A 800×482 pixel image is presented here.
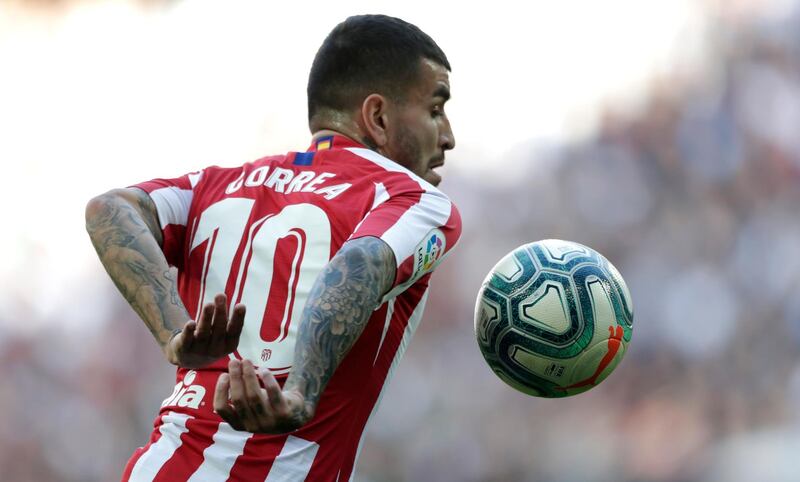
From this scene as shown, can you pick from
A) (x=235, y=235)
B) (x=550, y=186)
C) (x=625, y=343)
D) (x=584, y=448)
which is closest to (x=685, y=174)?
(x=550, y=186)

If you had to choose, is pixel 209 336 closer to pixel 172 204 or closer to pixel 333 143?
pixel 172 204

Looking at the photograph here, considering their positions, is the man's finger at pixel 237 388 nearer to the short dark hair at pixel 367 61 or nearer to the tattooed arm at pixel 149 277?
the tattooed arm at pixel 149 277

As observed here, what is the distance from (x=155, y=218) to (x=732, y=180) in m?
7.88

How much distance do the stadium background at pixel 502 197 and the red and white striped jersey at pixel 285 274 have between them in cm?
632

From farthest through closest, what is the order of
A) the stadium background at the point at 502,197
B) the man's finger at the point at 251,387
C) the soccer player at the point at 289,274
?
the stadium background at the point at 502,197
the soccer player at the point at 289,274
the man's finger at the point at 251,387

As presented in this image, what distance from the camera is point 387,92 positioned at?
11.2ft

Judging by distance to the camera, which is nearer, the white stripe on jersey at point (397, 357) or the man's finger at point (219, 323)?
the man's finger at point (219, 323)

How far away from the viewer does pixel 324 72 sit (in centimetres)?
349

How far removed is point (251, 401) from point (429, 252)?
814mm

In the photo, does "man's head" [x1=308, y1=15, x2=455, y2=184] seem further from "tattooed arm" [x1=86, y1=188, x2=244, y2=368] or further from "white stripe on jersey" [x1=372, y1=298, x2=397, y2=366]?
"tattooed arm" [x1=86, y1=188, x2=244, y2=368]

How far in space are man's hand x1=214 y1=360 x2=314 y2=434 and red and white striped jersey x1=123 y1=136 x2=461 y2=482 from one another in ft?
1.89

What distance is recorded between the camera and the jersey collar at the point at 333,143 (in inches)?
129

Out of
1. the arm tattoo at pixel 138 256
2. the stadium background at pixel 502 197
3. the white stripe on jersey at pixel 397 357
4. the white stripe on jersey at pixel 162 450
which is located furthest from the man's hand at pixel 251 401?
the stadium background at pixel 502 197

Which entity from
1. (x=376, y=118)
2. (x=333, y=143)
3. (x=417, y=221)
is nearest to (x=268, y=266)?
(x=417, y=221)
